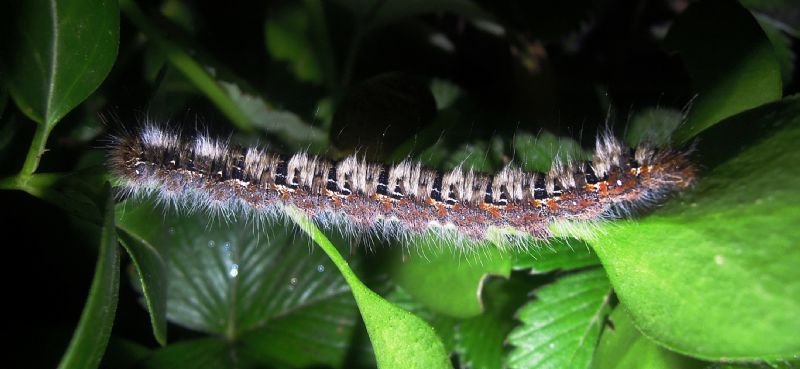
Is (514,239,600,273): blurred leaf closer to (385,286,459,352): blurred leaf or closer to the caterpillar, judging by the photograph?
the caterpillar

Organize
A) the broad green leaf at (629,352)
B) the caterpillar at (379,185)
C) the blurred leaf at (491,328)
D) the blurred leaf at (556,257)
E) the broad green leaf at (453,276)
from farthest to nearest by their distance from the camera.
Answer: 1. the blurred leaf at (491,328)
2. the blurred leaf at (556,257)
3. the broad green leaf at (453,276)
4. the caterpillar at (379,185)
5. the broad green leaf at (629,352)

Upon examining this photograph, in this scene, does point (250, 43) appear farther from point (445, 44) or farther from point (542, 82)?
point (542, 82)

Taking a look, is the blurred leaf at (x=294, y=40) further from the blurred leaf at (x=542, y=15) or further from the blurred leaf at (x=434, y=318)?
the blurred leaf at (x=434, y=318)

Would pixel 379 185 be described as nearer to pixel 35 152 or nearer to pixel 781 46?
pixel 35 152

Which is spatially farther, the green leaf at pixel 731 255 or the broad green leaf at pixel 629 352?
the broad green leaf at pixel 629 352

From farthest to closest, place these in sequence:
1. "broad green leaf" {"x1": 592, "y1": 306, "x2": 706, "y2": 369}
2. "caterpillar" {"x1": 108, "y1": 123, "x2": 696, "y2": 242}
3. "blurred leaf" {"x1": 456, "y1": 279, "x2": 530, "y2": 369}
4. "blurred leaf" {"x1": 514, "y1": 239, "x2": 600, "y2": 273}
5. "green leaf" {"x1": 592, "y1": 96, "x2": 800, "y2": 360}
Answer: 1. "blurred leaf" {"x1": 456, "y1": 279, "x2": 530, "y2": 369}
2. "blurred leaf" {"x1": 514, "y1": 239, "x2": 600, "y2": 273}
3. "caterpillar" {"x1": 108, "y1": 123, "x2": 696, "y2": 242}
4. "broad green leaf" {"x1": 592, "y1": 306, "x2": 706, "y2": 369}
5. "green leaf" {"x1": 592, "y1": 96, "x2": 800, "y2": 360}

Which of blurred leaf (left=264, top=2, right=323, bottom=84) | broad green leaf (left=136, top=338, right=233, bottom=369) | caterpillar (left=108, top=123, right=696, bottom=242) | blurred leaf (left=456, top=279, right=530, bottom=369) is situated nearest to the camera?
caterpillar (left=108, top=123, right=696, bottom=242)

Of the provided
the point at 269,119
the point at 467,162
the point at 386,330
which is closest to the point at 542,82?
the point at 467,162

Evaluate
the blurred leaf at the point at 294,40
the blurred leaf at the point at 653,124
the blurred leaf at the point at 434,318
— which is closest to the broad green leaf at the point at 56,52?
the blurred leaf at the point at 294,40

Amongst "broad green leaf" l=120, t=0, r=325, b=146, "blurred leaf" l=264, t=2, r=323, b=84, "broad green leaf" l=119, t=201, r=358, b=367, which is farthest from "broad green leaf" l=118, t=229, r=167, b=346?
"blurred leaf" l=264, t=2, r=323, b=84
